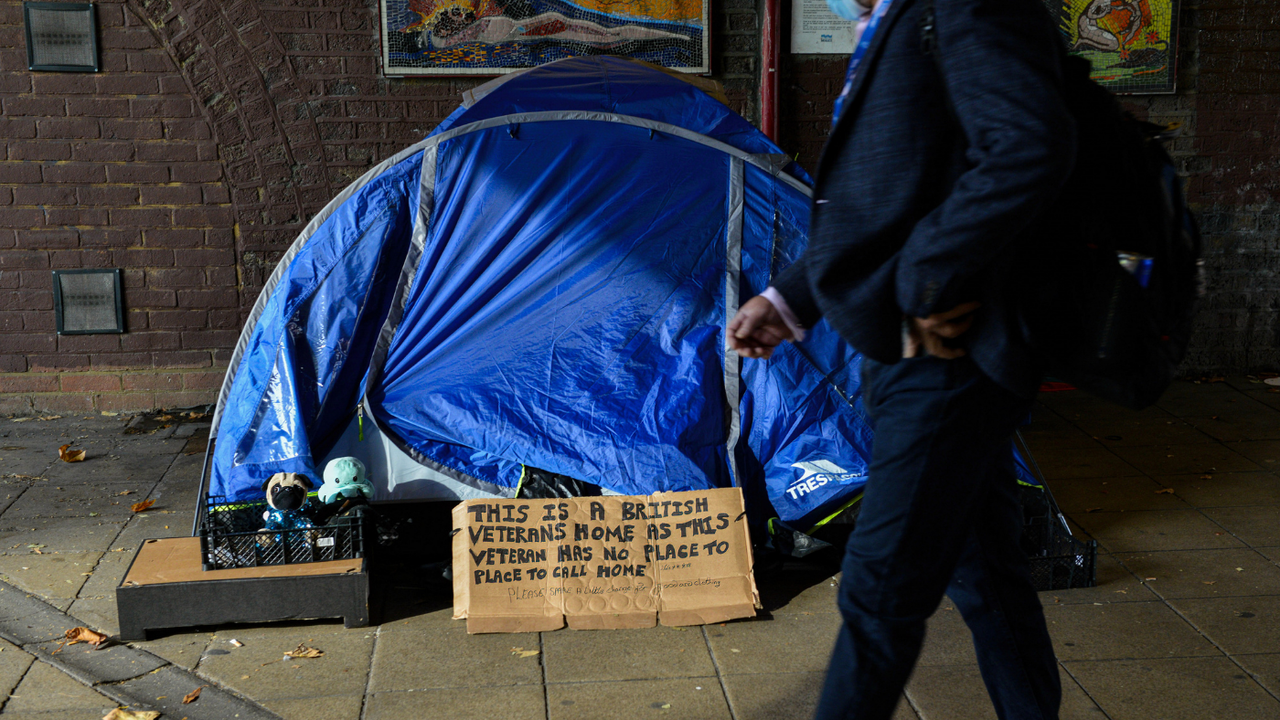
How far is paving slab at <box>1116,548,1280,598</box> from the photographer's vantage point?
9.95 ft

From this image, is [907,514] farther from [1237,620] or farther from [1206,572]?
[1206,572]

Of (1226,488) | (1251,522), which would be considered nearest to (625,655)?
(1251,522)

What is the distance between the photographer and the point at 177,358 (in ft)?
17.5

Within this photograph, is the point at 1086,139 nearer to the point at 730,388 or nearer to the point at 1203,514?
the point at 730,388

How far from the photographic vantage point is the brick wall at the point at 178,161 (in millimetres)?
5074

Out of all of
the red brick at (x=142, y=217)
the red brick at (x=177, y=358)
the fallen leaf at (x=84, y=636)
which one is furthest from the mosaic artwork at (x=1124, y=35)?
the fallen leaf at (x=84, y=636)

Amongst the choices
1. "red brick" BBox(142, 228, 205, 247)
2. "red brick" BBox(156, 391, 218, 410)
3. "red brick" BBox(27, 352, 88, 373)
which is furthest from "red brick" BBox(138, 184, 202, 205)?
"red brick" BBox(156, 391, 218, 410)

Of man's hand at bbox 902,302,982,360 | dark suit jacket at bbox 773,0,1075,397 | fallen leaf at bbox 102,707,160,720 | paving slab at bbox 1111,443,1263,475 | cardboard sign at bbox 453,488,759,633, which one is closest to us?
dark suit jacket at bbox 773,0,1075,397

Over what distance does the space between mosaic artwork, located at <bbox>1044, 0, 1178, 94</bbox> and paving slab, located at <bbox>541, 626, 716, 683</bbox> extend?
14.8 feet

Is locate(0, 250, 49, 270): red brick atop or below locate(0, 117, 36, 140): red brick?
below

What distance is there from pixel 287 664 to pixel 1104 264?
2.22m

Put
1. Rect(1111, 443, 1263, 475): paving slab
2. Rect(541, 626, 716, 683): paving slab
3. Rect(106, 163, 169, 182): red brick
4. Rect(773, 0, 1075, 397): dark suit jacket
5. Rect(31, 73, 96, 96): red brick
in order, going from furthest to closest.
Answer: Rect(106, 163, 169, 182): red brick → Rect(31, 73, 96, 96): red brick → Rect(1111, 443, 1263, 475): paving slab → Rect(541, 626, 716, 683): paving slab → Rect(773, 0, 1075, 397): dark suit jacket

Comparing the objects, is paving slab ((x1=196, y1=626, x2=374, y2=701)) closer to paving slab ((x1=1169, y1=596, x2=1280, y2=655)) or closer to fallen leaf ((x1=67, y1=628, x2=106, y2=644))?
fallen leaf ((x1=67, y1=628, x2=106, y2=644))

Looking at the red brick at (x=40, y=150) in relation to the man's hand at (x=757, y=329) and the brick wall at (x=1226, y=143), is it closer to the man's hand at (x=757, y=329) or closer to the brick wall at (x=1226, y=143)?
the brick wall at (x=1226, y=143)
